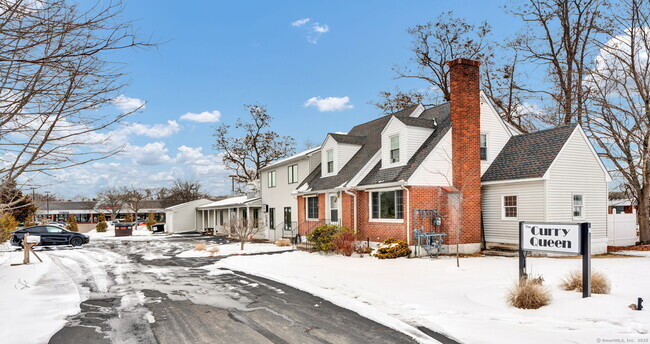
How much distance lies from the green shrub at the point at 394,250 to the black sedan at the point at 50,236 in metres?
23.4

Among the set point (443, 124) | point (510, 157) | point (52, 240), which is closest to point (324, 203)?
point (443, 124)

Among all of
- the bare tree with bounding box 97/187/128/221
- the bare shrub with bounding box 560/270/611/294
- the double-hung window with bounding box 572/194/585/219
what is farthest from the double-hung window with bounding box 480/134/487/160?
the bare tree with bounding box 97/187/128/221

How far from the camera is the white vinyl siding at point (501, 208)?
17031 mm

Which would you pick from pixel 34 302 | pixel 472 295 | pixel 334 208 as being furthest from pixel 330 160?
pixel 34 302

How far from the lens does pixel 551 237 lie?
925cm

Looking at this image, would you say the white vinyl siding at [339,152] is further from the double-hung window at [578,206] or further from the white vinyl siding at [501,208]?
the double-hung window at [578,206]

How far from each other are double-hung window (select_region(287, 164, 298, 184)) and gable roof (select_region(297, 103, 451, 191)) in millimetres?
1376

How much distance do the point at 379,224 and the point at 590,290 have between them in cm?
1154

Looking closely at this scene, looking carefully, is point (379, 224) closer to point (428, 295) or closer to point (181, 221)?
point (428, 295)

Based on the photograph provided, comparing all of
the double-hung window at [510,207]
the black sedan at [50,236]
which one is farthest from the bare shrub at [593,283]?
the black sedan at [50,236]

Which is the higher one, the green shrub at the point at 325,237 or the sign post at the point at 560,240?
the sign post at the point at 560,240

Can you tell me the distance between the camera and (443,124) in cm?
2011

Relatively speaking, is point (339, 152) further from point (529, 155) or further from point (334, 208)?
point (529, 155)

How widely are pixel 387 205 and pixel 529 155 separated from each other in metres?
6.48
